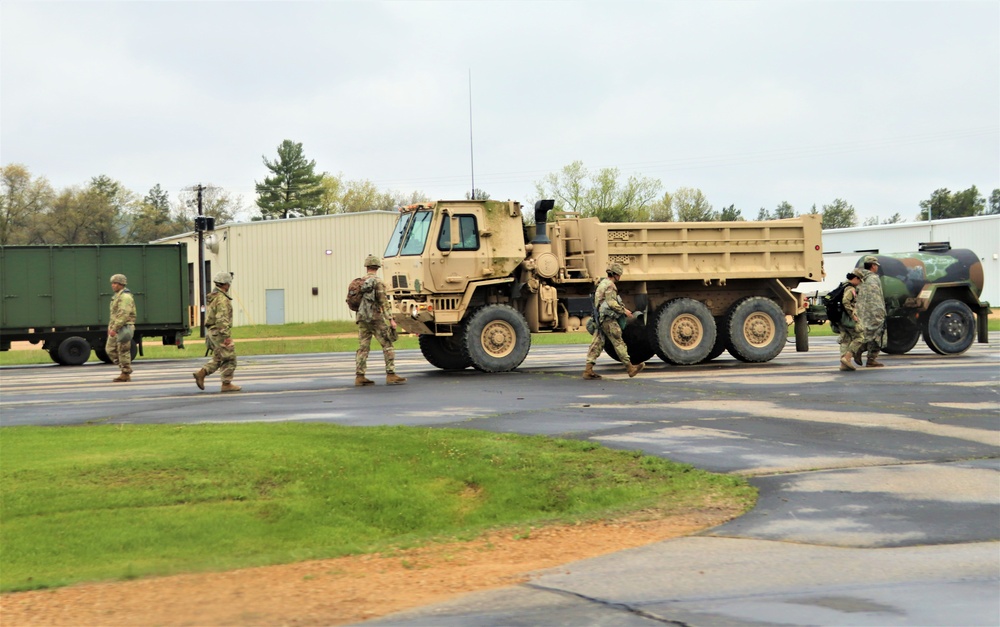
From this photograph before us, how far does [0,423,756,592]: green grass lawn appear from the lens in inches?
299

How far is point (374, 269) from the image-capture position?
1786cm

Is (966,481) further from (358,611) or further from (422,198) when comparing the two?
(422,198)

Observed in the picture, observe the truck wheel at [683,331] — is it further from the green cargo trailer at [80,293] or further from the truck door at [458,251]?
the green cargo trailer at [80,293]

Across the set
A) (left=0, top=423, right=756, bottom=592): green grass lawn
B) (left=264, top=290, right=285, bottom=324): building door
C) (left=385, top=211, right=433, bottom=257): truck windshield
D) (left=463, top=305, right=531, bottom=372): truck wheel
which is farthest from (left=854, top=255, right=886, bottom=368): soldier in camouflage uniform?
(left=264, top=290, right=285, bottom=324): building door

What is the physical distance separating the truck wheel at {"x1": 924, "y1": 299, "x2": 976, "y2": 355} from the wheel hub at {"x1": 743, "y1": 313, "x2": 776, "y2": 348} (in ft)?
13.4

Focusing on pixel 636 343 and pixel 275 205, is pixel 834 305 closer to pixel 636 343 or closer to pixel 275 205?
pixel 636 343

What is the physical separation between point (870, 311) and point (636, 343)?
4.63 m

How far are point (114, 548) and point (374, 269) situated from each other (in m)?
10.5

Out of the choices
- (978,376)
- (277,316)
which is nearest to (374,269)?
(978,376)

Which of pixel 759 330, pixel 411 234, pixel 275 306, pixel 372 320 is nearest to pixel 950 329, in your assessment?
pixel 759 330

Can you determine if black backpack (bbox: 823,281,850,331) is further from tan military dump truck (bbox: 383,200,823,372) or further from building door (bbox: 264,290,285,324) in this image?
building door (bbox: 264,290,285,324)

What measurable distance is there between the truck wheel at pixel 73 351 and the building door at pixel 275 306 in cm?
2491

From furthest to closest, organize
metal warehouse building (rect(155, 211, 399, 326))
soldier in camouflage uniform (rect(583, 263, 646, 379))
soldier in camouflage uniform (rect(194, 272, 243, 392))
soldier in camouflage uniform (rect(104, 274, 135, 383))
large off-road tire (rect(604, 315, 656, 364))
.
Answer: metal warehouse building (rect(155, 211, 399, 326))
large off-road tire (rect(604, 315, 656, 364))
soldier in camouflage uniform (rect(104, 274, 135, 383))
soldier in camouflage uniform (rect(583, 263, 646, 379))
soldier in camouflage uniform (rect(194, 272, 243, 392))

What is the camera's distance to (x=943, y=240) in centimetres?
6047
